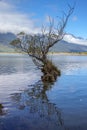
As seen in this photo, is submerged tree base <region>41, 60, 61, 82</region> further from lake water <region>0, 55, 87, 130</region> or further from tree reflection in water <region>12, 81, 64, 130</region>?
lake water <region>0, 55, 87, 130</region>

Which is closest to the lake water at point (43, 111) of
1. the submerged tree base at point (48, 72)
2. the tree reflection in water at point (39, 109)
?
the tree reflection in water at point (39, 109)

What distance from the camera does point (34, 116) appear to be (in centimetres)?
2100

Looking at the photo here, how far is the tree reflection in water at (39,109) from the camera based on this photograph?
18942mm

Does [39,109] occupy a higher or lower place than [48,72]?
higher


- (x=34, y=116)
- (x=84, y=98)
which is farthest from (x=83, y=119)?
(x=84, y=98)

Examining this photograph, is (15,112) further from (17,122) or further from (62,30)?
(62,30)

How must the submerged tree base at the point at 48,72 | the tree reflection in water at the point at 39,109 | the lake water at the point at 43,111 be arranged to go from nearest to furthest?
the lake water at the point at 43,111 < the tree reflection in water at the point at 39,109 < the submerged tree base at the point at 48,72

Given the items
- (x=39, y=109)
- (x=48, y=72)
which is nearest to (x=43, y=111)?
(x=39, y=109)

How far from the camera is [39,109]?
76.4ft

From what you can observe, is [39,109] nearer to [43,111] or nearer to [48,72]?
[43,111]

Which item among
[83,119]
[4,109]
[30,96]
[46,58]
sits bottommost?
[46,58]

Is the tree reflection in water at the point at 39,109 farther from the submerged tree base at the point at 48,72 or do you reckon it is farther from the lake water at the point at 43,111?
the submerged tree base at the point at 48,72

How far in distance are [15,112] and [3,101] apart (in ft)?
15.8

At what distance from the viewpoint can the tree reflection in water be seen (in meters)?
18.9
